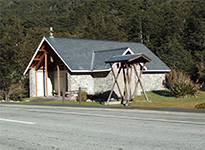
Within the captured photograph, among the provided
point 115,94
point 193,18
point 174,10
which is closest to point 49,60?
Answer: point 115,94

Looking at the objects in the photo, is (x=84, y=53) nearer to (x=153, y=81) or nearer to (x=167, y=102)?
(x=153, y=81)

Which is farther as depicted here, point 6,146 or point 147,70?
point 147,70

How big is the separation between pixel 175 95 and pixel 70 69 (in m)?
10.4

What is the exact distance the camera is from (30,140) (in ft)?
26.5

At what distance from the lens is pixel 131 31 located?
7531 centimetres

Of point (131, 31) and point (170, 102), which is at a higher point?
point (131, 31)

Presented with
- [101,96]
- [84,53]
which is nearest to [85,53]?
[84,53]

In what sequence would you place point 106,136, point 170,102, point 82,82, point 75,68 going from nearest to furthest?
point 106,136, point 170,102, point 75,68, point 82,82

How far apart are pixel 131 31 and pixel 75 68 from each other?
164ft

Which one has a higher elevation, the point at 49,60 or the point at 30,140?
the point at 49,60

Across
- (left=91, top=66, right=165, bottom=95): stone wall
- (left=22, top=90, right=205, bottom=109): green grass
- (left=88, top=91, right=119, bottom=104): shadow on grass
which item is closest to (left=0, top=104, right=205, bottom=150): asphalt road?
(left=22, top=90, right=205, bottom=109): green grass

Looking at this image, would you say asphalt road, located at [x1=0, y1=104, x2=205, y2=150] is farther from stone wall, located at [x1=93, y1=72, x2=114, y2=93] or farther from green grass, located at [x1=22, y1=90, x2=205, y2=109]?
stone wall, located at [x1=93, y1=72, x2=114, y2=93]

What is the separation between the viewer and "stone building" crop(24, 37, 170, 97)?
92.5ft

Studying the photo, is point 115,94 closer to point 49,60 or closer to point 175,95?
point 175,95
